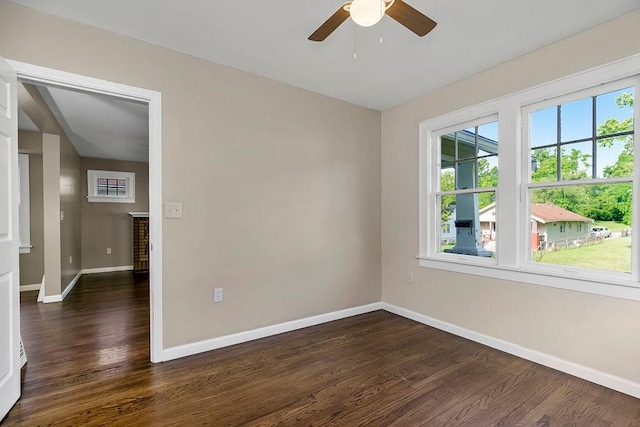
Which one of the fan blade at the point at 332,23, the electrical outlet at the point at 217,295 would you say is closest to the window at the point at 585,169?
the fan blade at the point at 332,23

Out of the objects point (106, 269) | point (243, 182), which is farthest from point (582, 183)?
point (106, 269)

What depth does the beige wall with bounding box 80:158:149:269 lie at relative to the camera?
6188 millimetres

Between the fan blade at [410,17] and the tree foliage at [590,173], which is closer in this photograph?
the fan blade at [410,17]

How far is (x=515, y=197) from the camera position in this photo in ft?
8.55

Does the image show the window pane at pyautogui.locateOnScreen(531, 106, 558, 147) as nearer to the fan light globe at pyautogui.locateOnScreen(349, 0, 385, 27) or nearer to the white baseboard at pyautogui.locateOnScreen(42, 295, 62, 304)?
the fan light globe at pyautogui.locateOnScreen(349, 0, 385, 27)

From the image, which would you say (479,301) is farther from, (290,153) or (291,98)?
(291,98)

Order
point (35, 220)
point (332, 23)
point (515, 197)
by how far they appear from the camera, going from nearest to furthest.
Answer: point (332, 23), point (515, 197), point (35, 220)

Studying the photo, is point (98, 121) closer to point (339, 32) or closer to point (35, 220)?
point (35, 220)

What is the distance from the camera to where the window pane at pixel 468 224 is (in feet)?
9.47

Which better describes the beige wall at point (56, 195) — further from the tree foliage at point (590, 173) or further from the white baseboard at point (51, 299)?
the tree foliage at point (590, 173)

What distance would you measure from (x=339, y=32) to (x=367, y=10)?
0.91 meters

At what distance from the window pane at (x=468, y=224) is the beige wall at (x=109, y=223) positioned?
635 centimetres

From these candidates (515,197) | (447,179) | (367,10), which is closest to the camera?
(367,10)

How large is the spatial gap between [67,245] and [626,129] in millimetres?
6683
